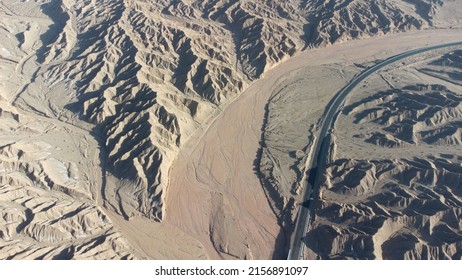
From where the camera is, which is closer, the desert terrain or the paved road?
the desert terrain

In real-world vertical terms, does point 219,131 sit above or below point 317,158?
above

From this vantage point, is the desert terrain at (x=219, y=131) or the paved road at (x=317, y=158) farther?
the paved road at (x=317, y=158)

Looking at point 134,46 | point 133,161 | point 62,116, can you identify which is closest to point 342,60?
point 134,46

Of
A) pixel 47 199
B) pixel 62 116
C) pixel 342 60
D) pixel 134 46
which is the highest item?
pixel 342 60

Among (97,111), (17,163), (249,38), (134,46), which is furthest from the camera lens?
(249,38)

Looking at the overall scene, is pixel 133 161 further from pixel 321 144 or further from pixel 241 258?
pixel 321 144
